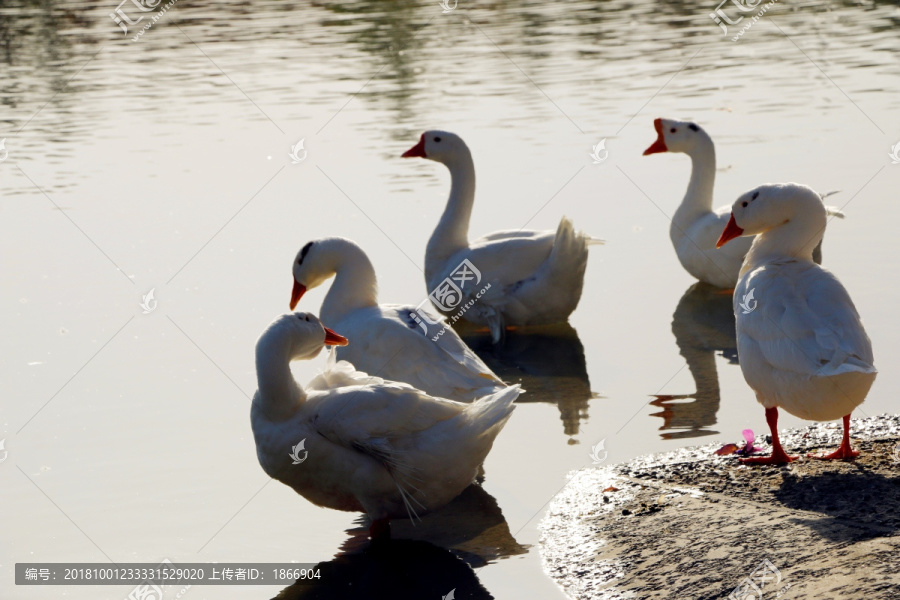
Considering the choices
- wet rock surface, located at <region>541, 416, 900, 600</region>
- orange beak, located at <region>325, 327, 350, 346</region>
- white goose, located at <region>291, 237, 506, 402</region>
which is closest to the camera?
wet rock surface, located at <region>541, 416, 900, 600</region>

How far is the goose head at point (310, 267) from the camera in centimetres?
745

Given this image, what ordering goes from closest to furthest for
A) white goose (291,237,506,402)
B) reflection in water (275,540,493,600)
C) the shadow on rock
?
the shadow on rock → reflection in water (275,540,493,600) → white goose (291,237,506,402)

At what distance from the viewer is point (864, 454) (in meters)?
5.44

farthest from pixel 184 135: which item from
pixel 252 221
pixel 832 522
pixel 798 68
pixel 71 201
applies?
pixel 832 522

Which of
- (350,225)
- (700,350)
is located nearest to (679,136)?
(700,350)

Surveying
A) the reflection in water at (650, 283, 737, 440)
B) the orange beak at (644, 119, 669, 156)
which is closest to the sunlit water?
the reflection in water at (650, 283, 737, 440)

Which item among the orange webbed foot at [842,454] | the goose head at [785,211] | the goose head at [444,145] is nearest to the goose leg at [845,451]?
the orange webbed foot at [842,454]

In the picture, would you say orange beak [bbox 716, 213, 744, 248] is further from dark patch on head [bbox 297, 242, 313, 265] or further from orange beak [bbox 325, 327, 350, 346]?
dark patch on head [bbox 297, 242, 313, 265]

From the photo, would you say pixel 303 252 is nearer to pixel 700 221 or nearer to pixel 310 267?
pixel 310 267

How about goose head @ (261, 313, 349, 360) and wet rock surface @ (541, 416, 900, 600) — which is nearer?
wet rock surface @ (541, 416, 900, 600)

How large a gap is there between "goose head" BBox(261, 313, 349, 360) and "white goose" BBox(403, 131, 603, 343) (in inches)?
116

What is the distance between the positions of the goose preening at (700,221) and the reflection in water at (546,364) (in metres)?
1.29

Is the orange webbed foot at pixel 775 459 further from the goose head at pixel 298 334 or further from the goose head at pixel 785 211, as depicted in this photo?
the goose head at pixel 298 334

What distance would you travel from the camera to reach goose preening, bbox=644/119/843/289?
8.95 m
